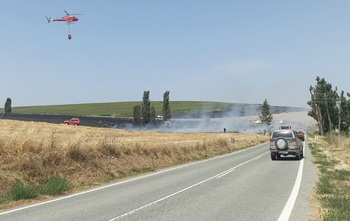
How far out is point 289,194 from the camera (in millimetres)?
12016

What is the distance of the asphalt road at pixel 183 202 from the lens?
8.78 metres

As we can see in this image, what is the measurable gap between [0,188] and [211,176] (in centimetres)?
915

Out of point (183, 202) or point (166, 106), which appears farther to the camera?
point (166, 106)

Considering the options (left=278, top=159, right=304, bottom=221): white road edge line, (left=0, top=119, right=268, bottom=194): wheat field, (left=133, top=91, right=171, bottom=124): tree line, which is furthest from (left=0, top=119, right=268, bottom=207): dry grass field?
(left=133, top=91, right=171, bottom=124): tree line

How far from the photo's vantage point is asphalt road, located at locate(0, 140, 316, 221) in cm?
878

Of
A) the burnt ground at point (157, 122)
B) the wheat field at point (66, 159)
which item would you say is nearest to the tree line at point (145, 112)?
the burnt ground at point (157, 122)

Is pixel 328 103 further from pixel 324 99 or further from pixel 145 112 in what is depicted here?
pixel 145 112

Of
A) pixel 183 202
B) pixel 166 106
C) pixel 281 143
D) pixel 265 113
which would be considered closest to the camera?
pixel 183 202

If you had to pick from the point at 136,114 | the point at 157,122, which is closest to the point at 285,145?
the point at 136,114

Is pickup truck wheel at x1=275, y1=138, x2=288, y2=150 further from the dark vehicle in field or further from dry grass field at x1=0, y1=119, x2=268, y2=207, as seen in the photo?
dry grass field at x1=0, y1=119, x2=268, y2=207

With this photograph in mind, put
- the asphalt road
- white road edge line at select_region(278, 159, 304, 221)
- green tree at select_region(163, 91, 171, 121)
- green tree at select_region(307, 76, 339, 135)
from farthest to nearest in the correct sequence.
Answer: green tree at select_region(163, 91, 171, 121) → green tree at select_region(307, 76, 339, 135) → the asphalt road → white road edge line at select_region(278, 159, 304, 221)

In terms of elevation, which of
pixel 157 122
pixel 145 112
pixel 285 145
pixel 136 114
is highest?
pixel 145 112

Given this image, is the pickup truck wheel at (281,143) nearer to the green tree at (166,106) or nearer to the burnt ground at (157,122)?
the burnt ground at (157,122)

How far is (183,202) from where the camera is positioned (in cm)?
1067
